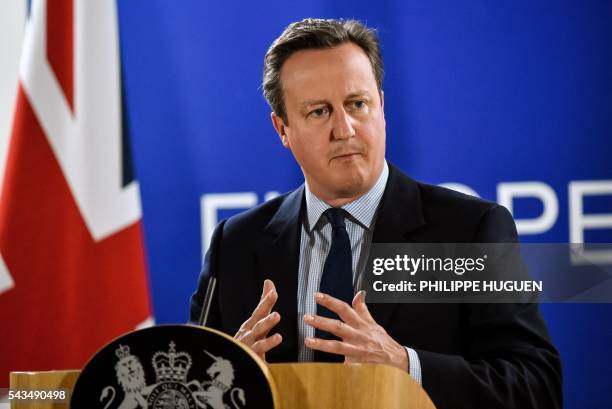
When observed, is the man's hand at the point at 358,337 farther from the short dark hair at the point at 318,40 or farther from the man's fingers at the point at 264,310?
the short dark hair at the point at 318,40

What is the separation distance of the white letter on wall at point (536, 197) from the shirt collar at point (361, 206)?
89cm

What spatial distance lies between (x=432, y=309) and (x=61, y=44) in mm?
1717

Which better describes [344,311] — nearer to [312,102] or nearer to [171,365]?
[171,365]

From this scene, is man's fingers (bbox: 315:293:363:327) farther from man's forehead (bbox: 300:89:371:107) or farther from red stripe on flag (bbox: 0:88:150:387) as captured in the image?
red stripe on flag (bbox: 0:88:150:387)

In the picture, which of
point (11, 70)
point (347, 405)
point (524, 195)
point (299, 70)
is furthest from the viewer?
point (11, 70)

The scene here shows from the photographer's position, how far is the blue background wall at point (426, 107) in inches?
109

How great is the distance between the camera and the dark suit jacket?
1528 mm

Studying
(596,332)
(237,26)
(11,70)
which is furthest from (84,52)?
(596,332)

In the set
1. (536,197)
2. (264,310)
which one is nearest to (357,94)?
(264,310)

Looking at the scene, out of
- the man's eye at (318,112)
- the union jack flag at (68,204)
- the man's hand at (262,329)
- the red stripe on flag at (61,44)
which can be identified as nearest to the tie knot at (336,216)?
the man's eye at (318,112)

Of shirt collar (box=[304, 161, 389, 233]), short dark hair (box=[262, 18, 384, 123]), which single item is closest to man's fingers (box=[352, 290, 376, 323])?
shirt collar (box=[304, 161, 389, 233])

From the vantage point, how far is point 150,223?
290cm

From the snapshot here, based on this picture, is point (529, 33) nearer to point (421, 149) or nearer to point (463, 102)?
point (463, 102)

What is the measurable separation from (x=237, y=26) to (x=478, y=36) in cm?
84
